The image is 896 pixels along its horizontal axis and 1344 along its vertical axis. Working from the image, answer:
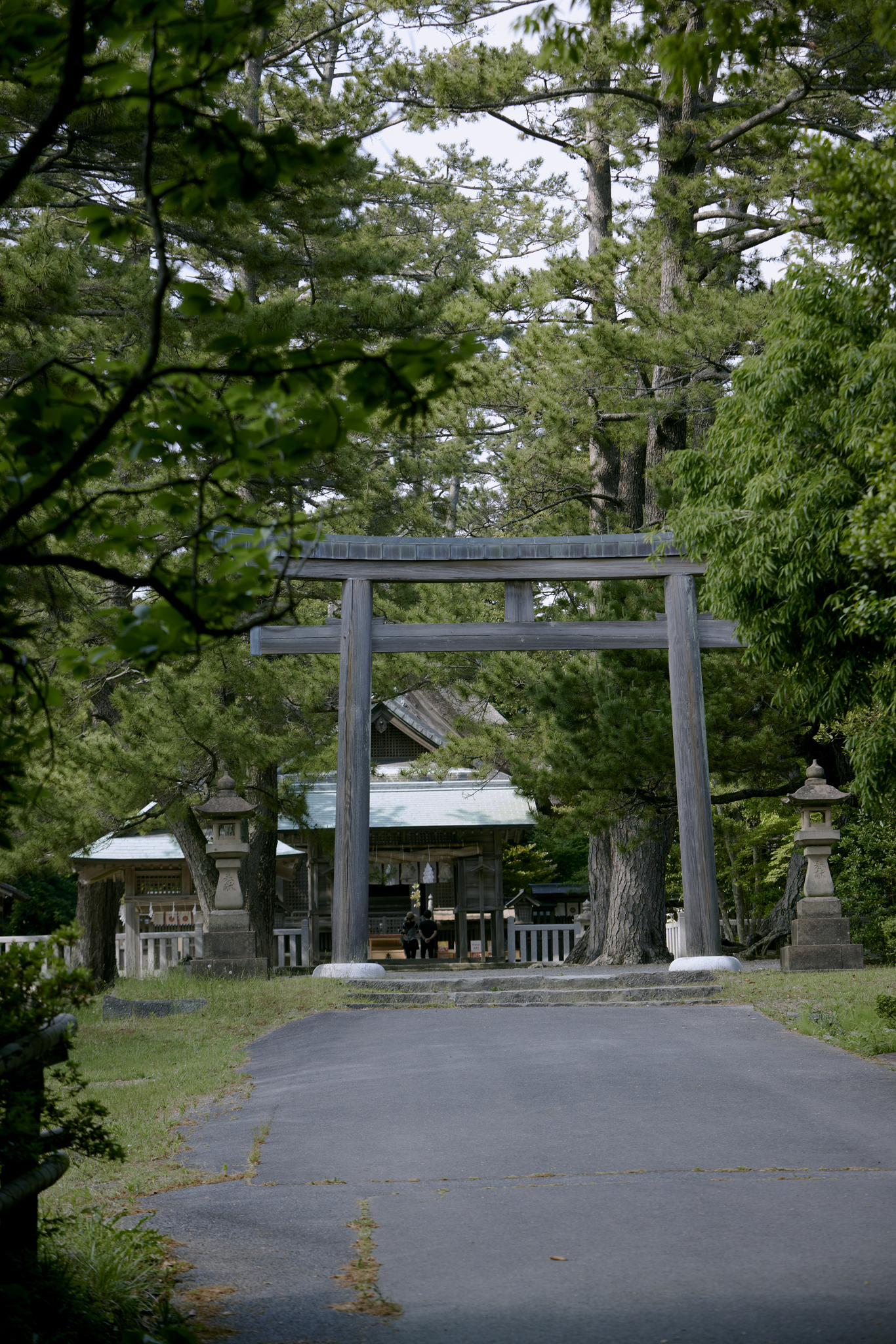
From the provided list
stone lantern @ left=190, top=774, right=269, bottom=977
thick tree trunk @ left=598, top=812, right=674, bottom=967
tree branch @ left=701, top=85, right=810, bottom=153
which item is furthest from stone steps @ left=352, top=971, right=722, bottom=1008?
tree branch @ left=701, top=85, right=810, bottom=153

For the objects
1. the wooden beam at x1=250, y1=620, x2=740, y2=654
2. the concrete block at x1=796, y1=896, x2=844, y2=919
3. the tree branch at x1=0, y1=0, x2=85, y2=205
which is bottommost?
the concrete block at x1=796, y1=896, x2=844, y2=919

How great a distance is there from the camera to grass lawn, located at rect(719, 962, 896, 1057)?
877cm

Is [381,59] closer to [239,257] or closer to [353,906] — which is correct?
[239,257]

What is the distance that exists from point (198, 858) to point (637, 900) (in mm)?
6231

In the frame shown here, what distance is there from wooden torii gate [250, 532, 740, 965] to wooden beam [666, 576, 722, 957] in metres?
0.01

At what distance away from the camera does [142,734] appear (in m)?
15.6

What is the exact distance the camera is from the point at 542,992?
490 inches

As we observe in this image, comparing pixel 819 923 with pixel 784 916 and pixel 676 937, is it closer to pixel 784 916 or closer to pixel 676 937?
pixel 784 916

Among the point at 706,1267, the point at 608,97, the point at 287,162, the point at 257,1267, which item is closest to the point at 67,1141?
the point at 257,1267

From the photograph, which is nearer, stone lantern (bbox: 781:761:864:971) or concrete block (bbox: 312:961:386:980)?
concrete block (bbox: 312:961:386:980)

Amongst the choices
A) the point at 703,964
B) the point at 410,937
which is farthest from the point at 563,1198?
the point at 410,937

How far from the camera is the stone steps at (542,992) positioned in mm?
12086

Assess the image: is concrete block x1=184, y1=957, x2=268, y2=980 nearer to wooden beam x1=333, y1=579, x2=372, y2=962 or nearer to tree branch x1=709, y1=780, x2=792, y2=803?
wooden beam x1=333, y1=579, x2=372, y2=962

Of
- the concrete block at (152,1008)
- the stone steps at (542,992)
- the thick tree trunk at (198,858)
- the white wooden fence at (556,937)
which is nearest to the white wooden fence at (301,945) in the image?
the thick tree trunk at (198,858)
